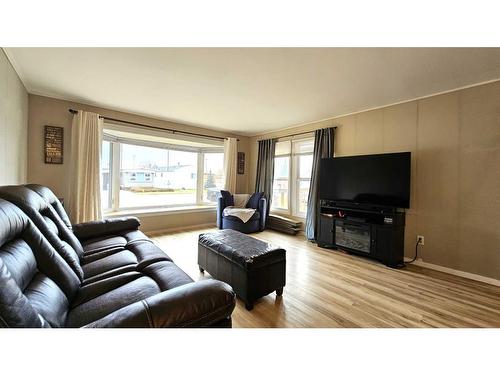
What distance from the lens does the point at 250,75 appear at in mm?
2232

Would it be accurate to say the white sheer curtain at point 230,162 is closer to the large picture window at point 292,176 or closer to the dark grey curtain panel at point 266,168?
the dark grey curtain panel at point 266,168

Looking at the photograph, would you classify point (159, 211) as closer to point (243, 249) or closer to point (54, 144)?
point (54, 144)

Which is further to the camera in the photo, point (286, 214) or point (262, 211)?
point (286, 214)

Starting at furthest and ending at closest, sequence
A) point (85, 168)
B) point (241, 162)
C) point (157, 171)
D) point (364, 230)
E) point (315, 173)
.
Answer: point (241, 162) → point (157, 171) → point (315, 173) → point (85, 168) → point (364, 230)

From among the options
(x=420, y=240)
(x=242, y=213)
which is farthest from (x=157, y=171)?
(x=420, y=240)

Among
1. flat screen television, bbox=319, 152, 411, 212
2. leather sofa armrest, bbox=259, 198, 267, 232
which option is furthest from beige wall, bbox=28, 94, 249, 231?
flat screen television, bbox=319, 152, 411, 212

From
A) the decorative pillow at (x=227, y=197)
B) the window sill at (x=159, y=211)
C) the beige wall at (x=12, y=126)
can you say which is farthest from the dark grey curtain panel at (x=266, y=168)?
the beige wall at (x=12, y=126)

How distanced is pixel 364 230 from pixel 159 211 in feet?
12.0

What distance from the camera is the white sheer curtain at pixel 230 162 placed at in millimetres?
4875

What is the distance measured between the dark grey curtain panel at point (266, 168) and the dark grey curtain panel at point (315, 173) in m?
1.05

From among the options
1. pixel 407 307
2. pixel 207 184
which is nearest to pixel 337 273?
pixel 407 307

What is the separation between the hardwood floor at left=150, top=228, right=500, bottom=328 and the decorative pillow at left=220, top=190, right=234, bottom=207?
5.94 feet

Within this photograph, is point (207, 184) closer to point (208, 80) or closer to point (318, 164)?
point (318, 164)
